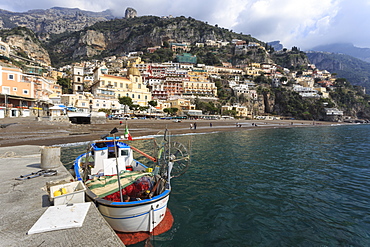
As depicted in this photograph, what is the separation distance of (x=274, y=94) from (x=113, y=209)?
114m

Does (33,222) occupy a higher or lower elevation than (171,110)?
lower

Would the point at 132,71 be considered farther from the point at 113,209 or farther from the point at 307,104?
the point at 307,104

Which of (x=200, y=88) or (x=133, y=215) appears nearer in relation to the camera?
(x=133, y=215)

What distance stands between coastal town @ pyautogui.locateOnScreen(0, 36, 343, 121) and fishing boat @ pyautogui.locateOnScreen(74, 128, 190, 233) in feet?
96.0

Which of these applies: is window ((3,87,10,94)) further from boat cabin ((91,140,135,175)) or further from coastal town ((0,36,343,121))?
boat cabin ((91,140,135,175))

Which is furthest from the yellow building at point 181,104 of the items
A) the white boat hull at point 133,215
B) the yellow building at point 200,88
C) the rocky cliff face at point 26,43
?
the rocky cliff face at point 26,43

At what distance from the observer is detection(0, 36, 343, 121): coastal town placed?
125 feet

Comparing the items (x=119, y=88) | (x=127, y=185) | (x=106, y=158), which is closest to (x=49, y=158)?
(x=106, y=158)

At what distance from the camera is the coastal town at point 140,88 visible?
125 feet

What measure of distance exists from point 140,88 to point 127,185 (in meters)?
66.5

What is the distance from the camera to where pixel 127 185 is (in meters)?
6.73

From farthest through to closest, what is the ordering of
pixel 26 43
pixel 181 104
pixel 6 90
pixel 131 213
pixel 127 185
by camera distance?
pixel 26 43
pixel 181 104
pixel 6 90
pixel 127 185
pixel 131 213

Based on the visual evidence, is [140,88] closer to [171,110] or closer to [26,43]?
[171,110]

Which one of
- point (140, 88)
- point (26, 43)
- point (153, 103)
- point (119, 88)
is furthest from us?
point (26, 43)
